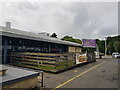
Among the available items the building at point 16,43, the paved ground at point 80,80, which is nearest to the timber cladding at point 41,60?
the building at point 16,43

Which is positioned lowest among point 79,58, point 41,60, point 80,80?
point 80,80

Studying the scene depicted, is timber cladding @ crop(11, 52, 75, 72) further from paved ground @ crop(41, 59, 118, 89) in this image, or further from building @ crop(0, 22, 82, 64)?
paved ground @ crop(41, 59, 118, 89)

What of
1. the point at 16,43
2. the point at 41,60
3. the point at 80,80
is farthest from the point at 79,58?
the point at 16,43

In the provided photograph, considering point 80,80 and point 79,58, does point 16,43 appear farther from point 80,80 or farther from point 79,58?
point 80,80

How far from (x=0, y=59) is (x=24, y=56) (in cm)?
294

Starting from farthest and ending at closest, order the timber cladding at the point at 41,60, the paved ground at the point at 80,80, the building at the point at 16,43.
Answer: the building at the point at 16,43, the timber cladding at the point at 41,60, the paved ground at the point at 80,80

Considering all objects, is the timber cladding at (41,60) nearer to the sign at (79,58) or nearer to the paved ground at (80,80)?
the sign at (79,58)

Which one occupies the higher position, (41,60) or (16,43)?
(16,43)

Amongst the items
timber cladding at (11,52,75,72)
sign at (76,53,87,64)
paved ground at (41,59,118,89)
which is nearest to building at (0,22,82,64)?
timber cladding at (11,52,75,72)

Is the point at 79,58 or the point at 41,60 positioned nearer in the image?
the point at 41,60

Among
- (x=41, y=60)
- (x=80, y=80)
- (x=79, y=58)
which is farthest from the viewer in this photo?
(x=79, y=58)

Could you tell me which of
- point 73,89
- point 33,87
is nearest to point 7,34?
point 33,87

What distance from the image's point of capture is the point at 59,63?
7.61 m

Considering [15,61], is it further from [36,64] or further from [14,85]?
[14,85]
